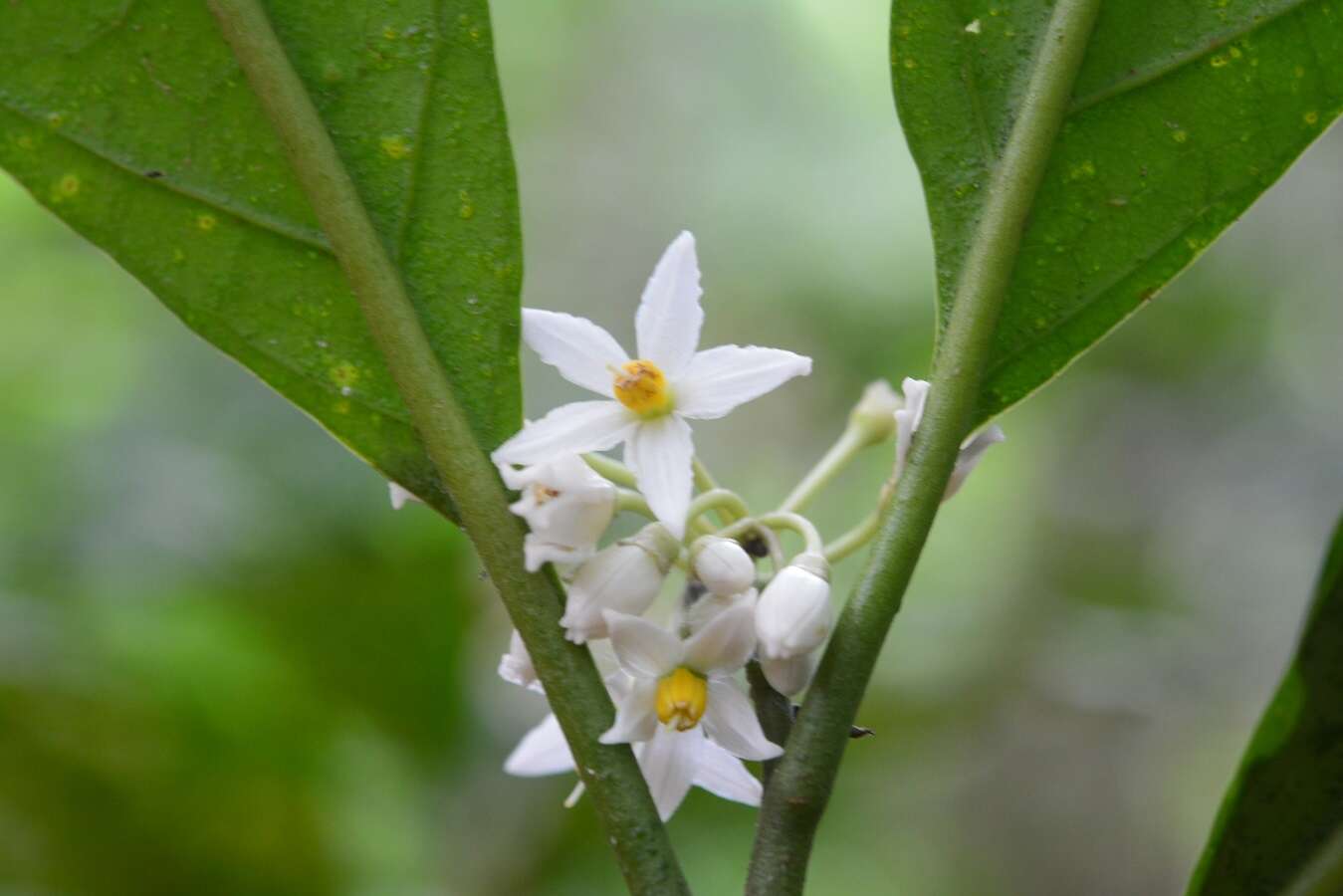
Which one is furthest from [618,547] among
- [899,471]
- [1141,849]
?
[1141,849]

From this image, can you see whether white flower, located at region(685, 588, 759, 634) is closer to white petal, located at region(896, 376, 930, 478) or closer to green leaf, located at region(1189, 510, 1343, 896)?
white petal, located at region(896, 376, 930, 478)

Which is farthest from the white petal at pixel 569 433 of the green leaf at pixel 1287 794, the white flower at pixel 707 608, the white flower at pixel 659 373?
the green leaf at pixel 1287 794

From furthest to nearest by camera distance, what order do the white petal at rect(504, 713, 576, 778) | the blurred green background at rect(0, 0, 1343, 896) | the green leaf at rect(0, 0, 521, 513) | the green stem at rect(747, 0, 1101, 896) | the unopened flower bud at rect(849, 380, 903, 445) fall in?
the blurred green background at rect(0, 0, 1343, 896) → the unopened flower bud at rect(849, 380, 903, 445) → the white petal at rect(504, 713, 576, 778) → the green leaf at rect(0, 0, 521, 513) → the green stem at rect(747, 0, 1101, 896)

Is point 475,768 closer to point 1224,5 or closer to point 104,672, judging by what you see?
point 104,672

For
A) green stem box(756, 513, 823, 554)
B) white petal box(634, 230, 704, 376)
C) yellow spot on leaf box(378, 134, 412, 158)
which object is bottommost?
green stem box(756, 513, 823, 554)

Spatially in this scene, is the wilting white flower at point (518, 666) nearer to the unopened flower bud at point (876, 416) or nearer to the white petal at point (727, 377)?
the white petal at point (727, 377)

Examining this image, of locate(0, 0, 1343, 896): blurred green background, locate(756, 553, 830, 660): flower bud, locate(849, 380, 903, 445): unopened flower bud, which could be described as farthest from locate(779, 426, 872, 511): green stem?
locate(0, 0, 1343, 896): blurred green background
